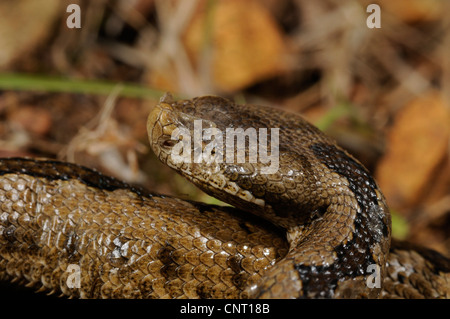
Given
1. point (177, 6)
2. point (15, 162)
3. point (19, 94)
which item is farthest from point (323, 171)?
point (177, 6)

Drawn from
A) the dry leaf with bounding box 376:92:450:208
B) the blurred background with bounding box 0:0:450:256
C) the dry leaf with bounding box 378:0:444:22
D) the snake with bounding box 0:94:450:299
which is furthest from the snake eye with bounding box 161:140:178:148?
the dry leaf with bounding box 378:0:444:22

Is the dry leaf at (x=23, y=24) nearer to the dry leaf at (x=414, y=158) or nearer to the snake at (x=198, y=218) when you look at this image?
the snake at (x=198, y=218)

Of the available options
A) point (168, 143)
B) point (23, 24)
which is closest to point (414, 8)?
point (23, 24)

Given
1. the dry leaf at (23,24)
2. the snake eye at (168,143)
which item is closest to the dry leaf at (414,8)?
the dry leaf at (23,24)

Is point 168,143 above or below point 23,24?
below

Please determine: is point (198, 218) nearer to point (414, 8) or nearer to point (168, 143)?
point (168, 143)

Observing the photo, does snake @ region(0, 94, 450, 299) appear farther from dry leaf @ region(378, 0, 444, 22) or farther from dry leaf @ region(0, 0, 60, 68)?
dry leaf @ region(378, 0, 444, 22)
